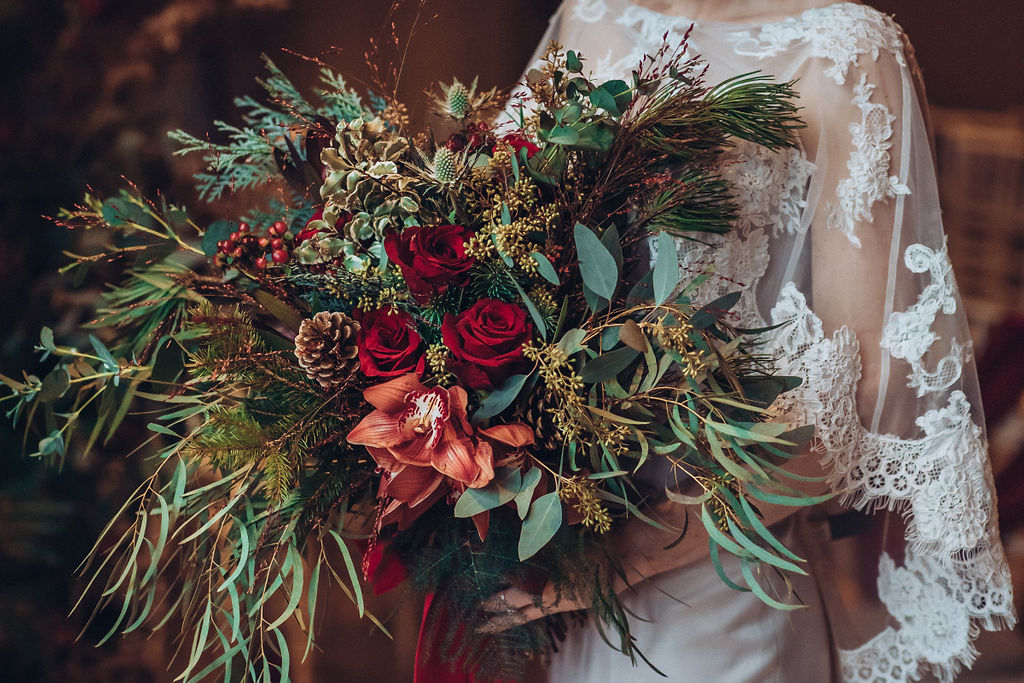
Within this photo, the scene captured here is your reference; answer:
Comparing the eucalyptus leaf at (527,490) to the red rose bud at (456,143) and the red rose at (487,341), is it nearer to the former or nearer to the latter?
the red rose at (487,341)

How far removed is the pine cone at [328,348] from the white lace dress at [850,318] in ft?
1.18

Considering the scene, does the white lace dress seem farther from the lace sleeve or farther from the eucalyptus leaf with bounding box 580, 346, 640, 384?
the eucalyptus leaf with bounding box 580, 346, 640, 384

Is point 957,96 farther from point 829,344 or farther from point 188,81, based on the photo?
point 188,81

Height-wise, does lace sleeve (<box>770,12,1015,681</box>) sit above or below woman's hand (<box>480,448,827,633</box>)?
above

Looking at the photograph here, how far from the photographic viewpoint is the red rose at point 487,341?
1.78ft

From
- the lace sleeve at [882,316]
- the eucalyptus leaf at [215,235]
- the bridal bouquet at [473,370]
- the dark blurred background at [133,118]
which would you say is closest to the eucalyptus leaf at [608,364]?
the bridal bouquet at [473,370]

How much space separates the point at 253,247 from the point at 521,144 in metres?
0.27

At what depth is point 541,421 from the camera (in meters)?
0.59

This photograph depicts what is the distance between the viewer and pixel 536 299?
1.93 feet

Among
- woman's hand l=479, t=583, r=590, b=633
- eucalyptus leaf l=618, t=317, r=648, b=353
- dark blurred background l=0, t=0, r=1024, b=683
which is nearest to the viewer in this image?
eucalyptus leaf l=618, t=317, r=648, b=353

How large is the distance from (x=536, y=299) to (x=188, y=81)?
4.03 ft

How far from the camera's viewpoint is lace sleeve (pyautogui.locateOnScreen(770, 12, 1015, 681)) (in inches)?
27.2

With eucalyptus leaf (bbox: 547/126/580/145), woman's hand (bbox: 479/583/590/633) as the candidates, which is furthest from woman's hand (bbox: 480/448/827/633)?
eucalyptus leaf (bbox: 547/126/580/145)

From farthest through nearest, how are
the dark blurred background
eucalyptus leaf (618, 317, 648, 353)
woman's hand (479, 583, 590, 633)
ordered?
the dark blurred background → woman's hand (479, 583, 590, 633) → eucalyptus leaf (618, 317, 648, 353)
